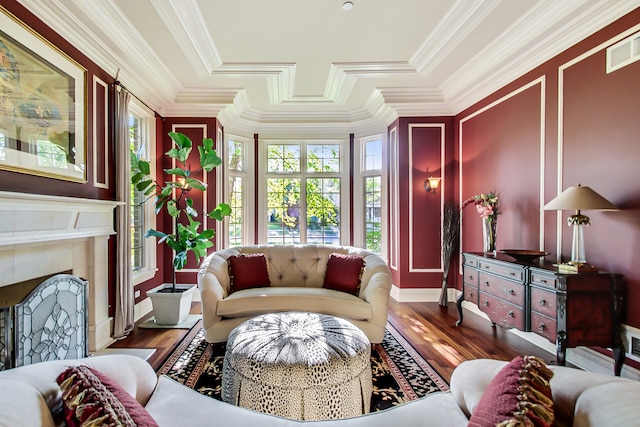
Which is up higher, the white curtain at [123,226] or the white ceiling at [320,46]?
the white ceiling at [320,46]

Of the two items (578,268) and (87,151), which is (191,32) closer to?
(87,151)

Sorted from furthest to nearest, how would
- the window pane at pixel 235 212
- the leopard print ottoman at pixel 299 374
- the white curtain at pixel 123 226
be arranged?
1. the window pane at pixel 235 212
2. the white curtain at pixel 123 226
3. the leopard print ottoman at pixel 299 374

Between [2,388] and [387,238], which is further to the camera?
[387,238]

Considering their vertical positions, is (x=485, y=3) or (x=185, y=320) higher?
(x=485, y=3)

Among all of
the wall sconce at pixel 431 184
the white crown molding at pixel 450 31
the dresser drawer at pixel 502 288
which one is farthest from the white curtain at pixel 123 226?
the wall sconce at pixel 431 184

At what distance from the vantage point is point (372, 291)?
2850 millimetres

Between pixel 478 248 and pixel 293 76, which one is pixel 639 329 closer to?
pixel 478 248

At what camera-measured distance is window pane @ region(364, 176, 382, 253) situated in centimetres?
525

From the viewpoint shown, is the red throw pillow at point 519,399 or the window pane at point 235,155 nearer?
the red throw pillow at point 519,399

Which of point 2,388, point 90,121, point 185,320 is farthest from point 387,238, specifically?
point 2,388

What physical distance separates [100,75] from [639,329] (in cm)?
501

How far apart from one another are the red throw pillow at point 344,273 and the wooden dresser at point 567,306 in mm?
1408

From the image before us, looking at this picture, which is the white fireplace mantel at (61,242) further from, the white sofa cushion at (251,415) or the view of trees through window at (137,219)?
the white sofa cushion at (251,415)

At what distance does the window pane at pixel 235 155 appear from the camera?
5.27m
